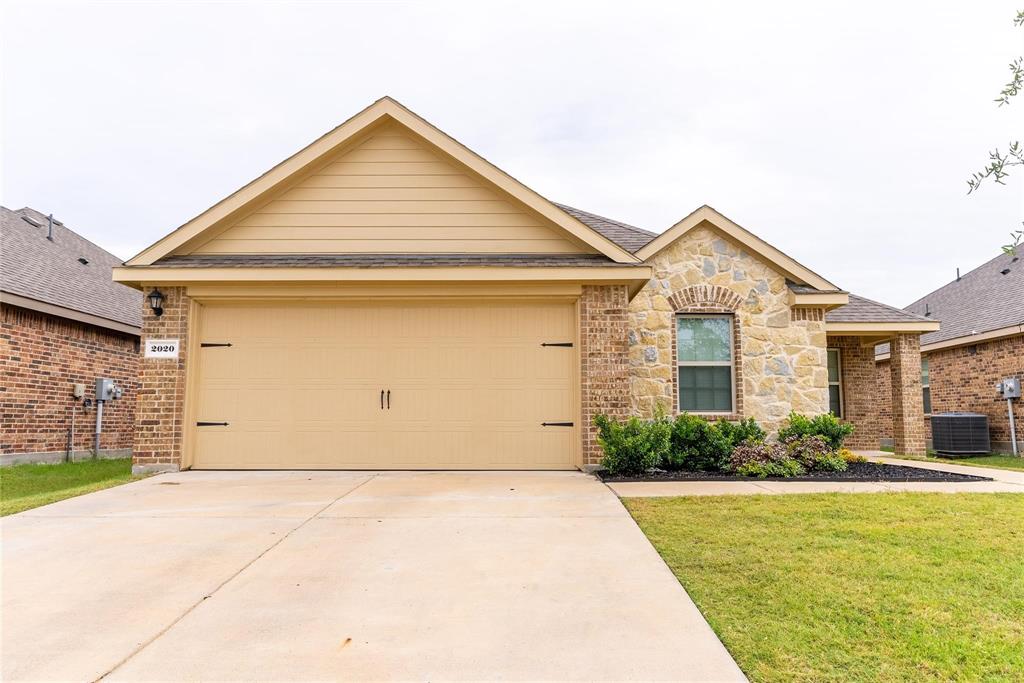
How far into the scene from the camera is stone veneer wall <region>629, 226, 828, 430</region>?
1023 cm

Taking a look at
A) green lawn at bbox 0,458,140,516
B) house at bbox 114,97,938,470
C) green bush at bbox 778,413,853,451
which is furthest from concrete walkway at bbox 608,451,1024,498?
green lawn at bbox 0,458,140,516

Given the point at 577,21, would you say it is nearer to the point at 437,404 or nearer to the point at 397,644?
the point at 437,404

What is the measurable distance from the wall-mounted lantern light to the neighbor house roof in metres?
3.35

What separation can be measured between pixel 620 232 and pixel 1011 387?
399 inches

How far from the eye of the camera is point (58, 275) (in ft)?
42.2

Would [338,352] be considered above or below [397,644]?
above

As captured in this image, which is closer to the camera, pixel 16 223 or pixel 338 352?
pixel 338 352

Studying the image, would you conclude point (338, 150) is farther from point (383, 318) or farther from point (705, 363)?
point (705, 363)

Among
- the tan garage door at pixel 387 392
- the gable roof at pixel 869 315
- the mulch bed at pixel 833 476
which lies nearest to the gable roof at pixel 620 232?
the tan garage door at pixel 387 392

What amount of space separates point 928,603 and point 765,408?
6.87 metres

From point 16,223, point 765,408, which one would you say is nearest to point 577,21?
point 765,408

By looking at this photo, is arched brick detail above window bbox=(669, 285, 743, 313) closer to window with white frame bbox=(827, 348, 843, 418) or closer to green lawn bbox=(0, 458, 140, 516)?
window with white frame bbox=(827, 348, 843, 418)

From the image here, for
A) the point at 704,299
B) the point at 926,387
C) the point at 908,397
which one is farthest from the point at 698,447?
the point at 926,387

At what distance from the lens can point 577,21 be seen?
1102 cm
